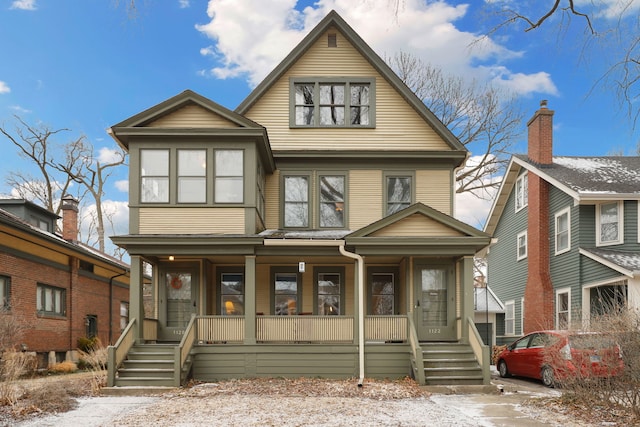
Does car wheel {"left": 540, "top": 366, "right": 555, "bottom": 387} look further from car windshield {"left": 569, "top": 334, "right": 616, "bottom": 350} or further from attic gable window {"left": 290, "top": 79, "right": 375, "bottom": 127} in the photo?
attic gable window {"left": 290, "top": 79, "right": 375, "bottom": 127}

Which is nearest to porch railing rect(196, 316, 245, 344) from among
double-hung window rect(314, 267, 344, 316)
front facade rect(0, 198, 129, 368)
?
double-hung window rect(314, 267, 344, 316)

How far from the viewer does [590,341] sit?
9344 millimetres

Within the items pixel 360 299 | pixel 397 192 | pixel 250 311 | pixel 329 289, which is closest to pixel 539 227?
pixel 397 192

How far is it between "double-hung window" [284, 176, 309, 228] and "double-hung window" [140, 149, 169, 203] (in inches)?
144

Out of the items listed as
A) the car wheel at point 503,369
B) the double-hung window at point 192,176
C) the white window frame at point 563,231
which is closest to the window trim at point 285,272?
the double-hung window at point 192,176

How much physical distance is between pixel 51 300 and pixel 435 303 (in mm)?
12781

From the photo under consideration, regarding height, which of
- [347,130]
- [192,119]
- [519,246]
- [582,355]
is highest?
[347,130]

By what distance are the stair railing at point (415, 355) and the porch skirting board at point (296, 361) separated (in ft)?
1.37

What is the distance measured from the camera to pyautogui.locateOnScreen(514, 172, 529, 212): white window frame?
21984 mm

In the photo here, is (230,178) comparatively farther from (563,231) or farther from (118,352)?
(563,231)

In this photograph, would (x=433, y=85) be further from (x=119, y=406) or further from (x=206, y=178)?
(x=119, y=406)

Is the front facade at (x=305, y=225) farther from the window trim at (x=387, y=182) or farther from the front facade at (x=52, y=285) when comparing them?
the front facade at (x=52, y=285)

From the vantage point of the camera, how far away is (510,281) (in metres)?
23.8

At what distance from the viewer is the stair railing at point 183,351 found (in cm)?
1286
